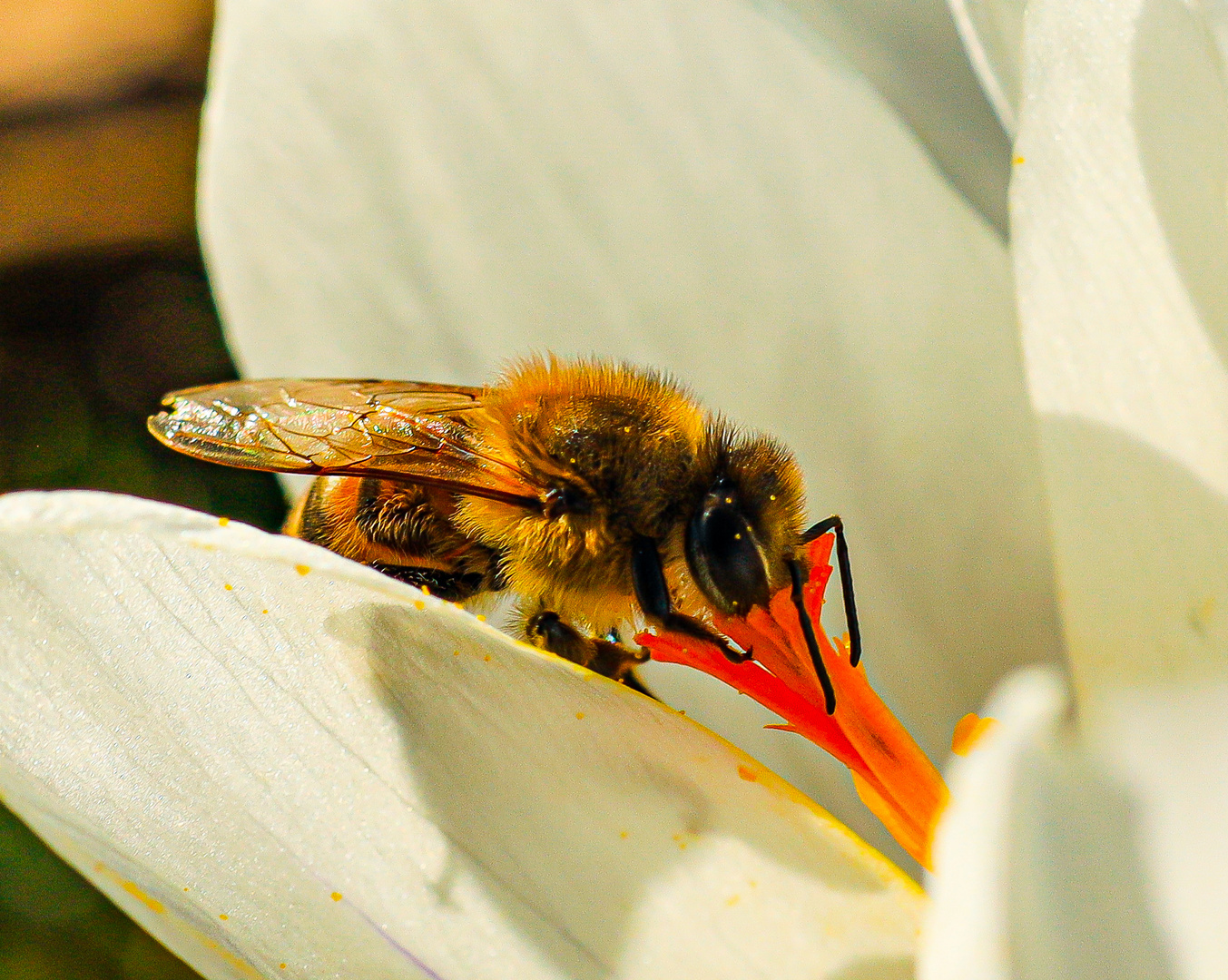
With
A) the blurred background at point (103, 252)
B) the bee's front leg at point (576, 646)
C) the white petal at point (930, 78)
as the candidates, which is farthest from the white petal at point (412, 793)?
the blurred background at point (103, 252)

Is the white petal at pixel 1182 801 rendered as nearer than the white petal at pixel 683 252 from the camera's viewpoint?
Yes

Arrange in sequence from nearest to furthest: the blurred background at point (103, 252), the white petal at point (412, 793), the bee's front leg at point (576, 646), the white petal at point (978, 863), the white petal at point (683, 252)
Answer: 1. the white petal at point (978, 863)
2. the white petal at point (412, 793)
3. the bee's front leg at point (576, 646)
4. the white petal at point (683, 252)
5. the blurred background at point (103, 252)

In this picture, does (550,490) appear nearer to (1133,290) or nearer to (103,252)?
(1133,290)

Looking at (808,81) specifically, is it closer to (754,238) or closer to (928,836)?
(754,238)

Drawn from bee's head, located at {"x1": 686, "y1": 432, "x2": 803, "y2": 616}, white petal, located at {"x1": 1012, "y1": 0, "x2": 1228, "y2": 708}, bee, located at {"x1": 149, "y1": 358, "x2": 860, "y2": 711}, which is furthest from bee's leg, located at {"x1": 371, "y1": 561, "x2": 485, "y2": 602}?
white petal, located at {"x1": 1012, "y1": 0, "x2": 1228, "y2": 708}

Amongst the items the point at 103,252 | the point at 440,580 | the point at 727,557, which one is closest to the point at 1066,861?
the point at 727,557

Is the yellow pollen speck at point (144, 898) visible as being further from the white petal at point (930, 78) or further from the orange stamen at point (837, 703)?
the white petal at point (930, 78)

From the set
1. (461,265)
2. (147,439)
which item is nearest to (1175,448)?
(461,265)
